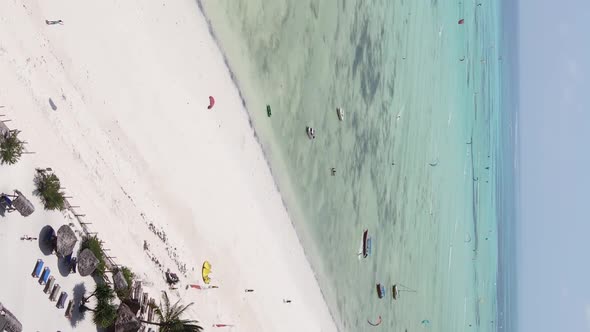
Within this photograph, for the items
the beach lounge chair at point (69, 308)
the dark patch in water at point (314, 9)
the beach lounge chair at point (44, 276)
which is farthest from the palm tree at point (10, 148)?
the dark patch in water at point (314, 9)

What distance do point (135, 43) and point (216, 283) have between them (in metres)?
9.12

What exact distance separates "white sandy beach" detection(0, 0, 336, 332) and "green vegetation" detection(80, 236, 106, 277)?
0.47 metres

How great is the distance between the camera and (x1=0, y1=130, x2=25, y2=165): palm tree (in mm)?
17719

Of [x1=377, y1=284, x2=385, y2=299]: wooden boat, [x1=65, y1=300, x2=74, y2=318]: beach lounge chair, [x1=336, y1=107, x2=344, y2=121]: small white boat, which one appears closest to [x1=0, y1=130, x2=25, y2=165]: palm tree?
[x1=65, y1=300, x2=74, y2=318]: beach lounge chair

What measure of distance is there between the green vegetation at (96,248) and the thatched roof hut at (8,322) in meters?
2.95

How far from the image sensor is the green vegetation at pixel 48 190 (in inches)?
742

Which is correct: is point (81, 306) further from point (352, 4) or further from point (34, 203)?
point (352, 4)

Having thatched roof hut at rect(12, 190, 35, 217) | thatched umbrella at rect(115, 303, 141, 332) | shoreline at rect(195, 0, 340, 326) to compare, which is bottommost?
thatched umbrella at rect(115, 303, 141, 332)

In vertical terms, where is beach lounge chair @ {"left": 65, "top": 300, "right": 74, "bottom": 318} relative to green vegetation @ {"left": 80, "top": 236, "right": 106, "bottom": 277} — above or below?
below

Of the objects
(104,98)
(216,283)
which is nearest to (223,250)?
(216,283)

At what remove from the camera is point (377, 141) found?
1505 inches

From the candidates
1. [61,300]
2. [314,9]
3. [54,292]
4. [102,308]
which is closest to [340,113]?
[314,9]

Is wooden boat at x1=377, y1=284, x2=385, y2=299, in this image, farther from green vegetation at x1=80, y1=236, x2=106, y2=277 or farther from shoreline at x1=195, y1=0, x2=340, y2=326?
green vegetation at x1=80, y1=236, x2=106, y2=277

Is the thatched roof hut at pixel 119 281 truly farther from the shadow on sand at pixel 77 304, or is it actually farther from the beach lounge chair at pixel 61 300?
the beach lounge chair at pixel 61 300
